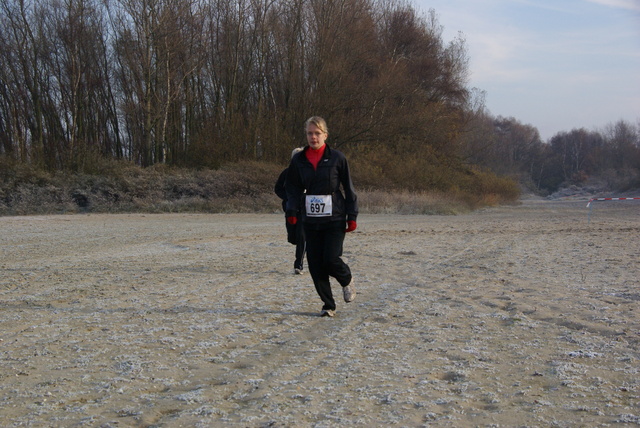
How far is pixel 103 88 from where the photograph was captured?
4519 cm

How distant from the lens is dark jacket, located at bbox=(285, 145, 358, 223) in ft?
19.9

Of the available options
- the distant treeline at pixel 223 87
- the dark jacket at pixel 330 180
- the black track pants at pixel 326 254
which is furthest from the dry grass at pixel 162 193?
the dark jacket at pixel 330 180

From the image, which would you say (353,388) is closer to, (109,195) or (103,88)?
(109,195)

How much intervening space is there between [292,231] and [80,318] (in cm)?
240

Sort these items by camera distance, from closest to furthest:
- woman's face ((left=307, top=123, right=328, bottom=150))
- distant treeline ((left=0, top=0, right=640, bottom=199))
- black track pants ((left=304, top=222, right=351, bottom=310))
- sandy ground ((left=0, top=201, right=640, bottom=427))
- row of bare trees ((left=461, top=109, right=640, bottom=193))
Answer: sandy ground ((left=0, top=201, right=640, bottom=427))
woman's face ((left=307, top=123, right=328, bottom=150))
black track pants ((left=304, top=222, right=351, bottom=310))
distant treeline ((left=0, top=0, right=640, bottom=199))
row of bare trees ((left=461, top=109, right=640, bottom=193))

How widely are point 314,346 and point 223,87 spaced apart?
1570 inches

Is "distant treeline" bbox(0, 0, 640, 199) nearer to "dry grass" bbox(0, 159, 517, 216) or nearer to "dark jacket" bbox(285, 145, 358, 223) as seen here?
"dry grass" bbox(0, 159, 517, 216)

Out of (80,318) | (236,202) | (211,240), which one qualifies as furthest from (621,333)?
(236,202)

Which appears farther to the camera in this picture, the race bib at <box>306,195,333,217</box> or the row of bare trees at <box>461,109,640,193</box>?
the row of bare trees at <box>461,109,640,193</box>

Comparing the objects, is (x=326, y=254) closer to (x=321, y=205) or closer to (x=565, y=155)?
(x=321, y=205)

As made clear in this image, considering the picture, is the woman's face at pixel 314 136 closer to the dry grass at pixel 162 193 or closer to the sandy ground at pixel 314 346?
the sandy ground at pixel 314 346

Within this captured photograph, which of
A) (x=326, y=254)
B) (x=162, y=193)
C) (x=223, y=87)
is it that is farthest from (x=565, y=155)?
(x=326, y=254)

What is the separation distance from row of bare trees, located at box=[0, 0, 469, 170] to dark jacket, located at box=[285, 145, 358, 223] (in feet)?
107

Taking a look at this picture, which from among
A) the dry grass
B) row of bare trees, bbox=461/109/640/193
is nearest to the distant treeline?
the dry grass
